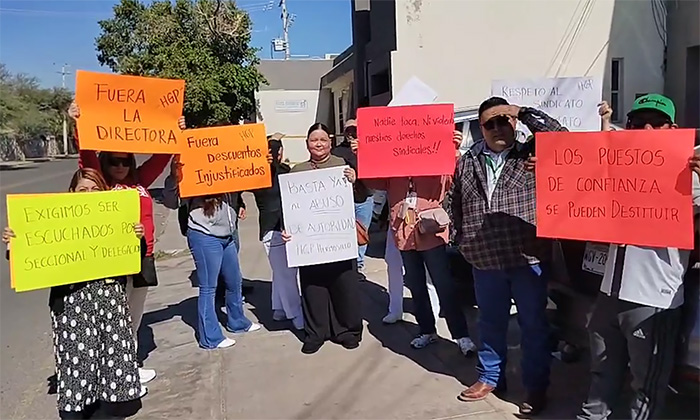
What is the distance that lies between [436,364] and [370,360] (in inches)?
20.2

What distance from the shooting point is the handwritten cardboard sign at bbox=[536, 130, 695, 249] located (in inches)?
118

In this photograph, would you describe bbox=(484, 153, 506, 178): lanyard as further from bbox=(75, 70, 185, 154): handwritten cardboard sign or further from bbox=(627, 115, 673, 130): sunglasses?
bbox=(75, 70, 185, 154): handwritten cardboard sign

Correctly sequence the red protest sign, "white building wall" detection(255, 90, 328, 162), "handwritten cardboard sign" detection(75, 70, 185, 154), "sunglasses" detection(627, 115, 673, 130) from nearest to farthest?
1. "sunglasses" detection(627, 115, 673, 130)
2. "handwritten cardboard sign" detection(75, 70, 185, 154)
3. the red protest sign
4. "white building wall" detection(255, 90, 328, 162)

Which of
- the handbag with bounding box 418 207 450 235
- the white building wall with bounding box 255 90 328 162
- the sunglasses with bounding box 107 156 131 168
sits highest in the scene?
the white building wall with bounding box 255 90 328 162

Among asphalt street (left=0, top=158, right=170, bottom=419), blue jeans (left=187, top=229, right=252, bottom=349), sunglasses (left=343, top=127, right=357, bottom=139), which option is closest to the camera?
asphalt street (left=0, top=158, right=170, bottom=419)

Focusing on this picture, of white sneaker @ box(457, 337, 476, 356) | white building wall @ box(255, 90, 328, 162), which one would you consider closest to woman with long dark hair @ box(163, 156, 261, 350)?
white sneaker @ box(457, 337, 476, 356)

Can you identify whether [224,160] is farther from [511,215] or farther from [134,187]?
[511,215]

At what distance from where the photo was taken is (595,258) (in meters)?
3.63

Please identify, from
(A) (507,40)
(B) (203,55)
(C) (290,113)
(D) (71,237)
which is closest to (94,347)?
(D) (71,237)

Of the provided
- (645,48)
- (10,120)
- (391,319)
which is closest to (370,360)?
(391,319)

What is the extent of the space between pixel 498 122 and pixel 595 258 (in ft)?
3.23

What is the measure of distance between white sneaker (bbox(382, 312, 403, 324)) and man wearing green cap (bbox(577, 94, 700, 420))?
251cm

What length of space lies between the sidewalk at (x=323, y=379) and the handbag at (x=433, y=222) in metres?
1.01

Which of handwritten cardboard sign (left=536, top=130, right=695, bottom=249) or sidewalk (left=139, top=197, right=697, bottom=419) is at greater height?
handwritten cardboard sign (left=536, top=130, right=695, bottom=249)
